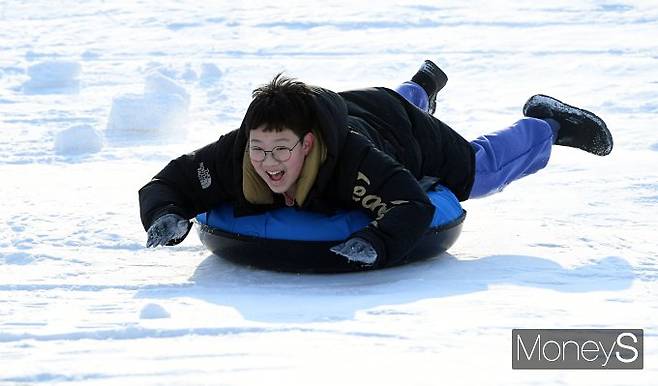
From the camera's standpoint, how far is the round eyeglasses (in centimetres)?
372

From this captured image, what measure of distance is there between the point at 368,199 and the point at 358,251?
0.75 ft

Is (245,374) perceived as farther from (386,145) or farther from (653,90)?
(653,90)

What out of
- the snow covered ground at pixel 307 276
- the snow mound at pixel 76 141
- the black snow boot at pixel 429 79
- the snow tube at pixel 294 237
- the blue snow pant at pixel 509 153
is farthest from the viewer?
the snow mound at pixel 76 141

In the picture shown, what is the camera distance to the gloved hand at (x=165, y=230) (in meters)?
3.82

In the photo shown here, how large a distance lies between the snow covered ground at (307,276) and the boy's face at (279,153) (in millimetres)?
339

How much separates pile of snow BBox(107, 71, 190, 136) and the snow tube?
124 inches

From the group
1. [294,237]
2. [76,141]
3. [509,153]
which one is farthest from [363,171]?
[76,141]

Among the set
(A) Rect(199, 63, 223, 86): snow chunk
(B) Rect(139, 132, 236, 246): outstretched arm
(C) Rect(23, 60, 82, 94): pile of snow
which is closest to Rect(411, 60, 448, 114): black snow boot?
(B) Rect(139, 132, 236, 246): outstretched arm

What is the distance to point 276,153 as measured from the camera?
3.72m

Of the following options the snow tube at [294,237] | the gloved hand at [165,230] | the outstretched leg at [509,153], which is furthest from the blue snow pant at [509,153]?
the gloved hand at [165,230]

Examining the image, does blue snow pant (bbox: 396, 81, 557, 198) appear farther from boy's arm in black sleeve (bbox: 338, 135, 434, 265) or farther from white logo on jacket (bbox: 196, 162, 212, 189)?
white logo on jacket (bbox: 196, 162, 212, 189)

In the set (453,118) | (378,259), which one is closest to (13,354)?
(378,259)

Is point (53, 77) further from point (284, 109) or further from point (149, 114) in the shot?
point (284, 109)

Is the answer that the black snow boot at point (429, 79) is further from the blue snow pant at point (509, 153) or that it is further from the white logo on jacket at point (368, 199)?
the white logo on jacket at point (368, 199)
